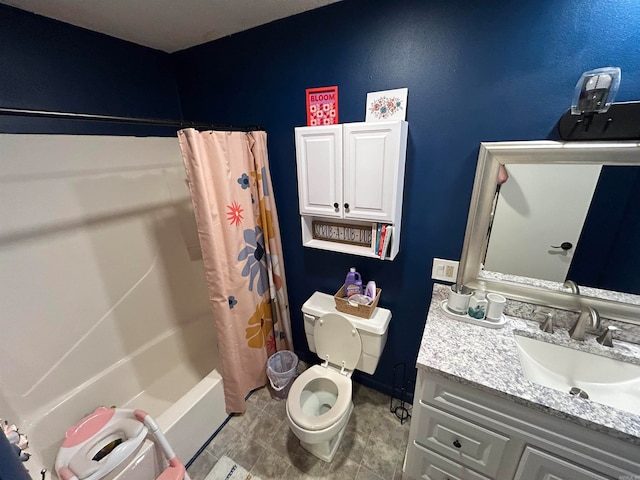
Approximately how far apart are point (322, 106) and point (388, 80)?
1.23ft

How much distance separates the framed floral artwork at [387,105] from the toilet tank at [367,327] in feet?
3.63

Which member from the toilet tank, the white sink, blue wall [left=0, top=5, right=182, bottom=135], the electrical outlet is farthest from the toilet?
blue wall [left=0, top=5, right=182, bottom=135]

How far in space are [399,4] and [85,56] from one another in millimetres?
1732

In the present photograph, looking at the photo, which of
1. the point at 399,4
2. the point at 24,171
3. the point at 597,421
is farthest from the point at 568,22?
the point at 24,171

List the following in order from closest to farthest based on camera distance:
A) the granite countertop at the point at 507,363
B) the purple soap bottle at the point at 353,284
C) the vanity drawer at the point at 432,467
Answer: the granite countertop at the point at 507,363
the vanity drawer at the point at 432,467
the purple soap bottle at the point at 353,284

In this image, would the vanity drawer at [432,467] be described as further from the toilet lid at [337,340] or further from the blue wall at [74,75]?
the blue wall at [74,75]

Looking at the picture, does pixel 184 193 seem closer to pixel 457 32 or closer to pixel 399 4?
pixel 399 4

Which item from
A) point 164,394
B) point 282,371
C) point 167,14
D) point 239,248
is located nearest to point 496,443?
point 282,371

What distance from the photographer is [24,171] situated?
4.26 feet

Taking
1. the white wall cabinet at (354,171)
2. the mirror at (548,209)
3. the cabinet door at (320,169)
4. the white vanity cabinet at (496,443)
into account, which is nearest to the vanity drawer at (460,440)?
the white vanity cabinet at (496,443)

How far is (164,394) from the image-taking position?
178cm

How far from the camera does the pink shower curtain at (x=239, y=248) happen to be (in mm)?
1314

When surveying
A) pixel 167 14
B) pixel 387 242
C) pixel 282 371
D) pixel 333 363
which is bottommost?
pixel 282 371

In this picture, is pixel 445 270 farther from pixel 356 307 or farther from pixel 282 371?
pixel 282 371
